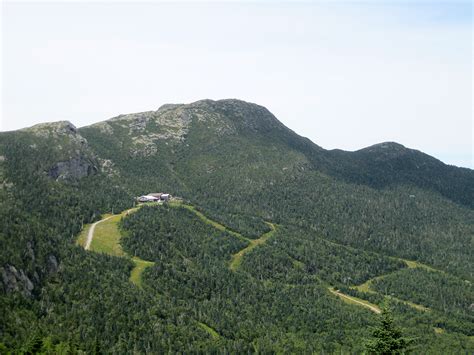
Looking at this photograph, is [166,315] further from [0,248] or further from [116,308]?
[0,248]

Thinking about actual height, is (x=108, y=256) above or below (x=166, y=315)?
above

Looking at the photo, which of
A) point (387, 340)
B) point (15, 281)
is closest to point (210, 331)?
point (15, 281)

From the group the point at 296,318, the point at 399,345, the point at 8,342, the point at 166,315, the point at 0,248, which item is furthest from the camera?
the point at 296,318

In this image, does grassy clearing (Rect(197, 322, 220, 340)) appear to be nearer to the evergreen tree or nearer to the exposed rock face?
the exposed rock face

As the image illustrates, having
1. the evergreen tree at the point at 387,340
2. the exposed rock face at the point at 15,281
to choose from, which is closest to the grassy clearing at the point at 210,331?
the exposed rock face at the point at 15,281

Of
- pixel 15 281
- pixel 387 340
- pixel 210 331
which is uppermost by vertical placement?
pixel 387 340

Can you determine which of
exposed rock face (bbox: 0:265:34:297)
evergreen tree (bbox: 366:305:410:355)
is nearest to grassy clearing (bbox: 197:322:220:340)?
exposed rock face (bbox: 0:265:34:297)

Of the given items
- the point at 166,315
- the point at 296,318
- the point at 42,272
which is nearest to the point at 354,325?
the point at 296,318

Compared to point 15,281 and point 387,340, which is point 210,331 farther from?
point 387,340

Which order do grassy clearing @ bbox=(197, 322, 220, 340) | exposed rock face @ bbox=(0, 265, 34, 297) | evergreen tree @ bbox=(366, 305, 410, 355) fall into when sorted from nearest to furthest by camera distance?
evergreen tree @ bbox=(366, 305, 410, 355)
exposed rock face @ bbox=(0, 265, 34, 297)
grassy clearing @ bbox=(197, 322, 220, 340)
